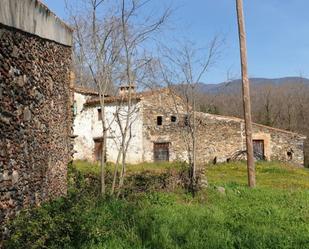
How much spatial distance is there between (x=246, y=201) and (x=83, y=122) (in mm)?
19321

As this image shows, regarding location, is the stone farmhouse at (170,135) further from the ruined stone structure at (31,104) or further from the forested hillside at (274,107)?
the ruined stone structure at (31,104)

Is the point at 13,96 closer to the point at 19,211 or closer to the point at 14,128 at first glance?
the point at 14,128

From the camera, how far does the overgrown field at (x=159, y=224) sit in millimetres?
5805

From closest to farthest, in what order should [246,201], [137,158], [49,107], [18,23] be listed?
[18,23] → [49,107] → [246,201] → [137,158]

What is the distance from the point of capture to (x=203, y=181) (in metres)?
13.0

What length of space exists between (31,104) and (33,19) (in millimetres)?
1148

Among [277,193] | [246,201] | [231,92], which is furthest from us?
[231,92]

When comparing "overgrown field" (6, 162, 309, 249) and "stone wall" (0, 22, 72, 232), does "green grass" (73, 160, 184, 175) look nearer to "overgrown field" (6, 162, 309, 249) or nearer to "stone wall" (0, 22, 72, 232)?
"overgrown field" (6, 162, 309, 249)

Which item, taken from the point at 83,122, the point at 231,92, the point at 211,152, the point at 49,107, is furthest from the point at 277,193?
the point at 231,92

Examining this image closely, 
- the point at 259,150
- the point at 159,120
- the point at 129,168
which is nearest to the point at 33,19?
the point at 129,168

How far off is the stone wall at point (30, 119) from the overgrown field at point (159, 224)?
369 mm

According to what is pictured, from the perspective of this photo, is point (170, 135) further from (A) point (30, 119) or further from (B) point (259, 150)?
(A) point (30, 119)

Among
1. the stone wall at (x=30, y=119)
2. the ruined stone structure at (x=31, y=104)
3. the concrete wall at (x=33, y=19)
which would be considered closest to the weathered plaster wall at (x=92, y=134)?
the stone wall at (x=30, y=119)

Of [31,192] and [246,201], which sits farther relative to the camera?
[246,201]
